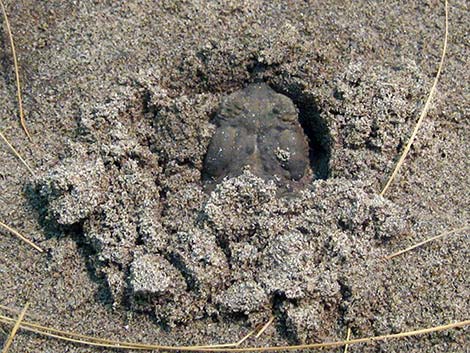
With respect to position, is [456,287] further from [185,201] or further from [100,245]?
[100,245]

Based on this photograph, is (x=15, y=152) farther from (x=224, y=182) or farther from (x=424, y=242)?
(x=424, y=242)

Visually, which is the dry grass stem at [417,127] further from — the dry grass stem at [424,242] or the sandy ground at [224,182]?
the dry grass stem at [424,242]

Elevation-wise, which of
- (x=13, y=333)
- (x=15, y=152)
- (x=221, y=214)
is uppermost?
(x=221, y=214)

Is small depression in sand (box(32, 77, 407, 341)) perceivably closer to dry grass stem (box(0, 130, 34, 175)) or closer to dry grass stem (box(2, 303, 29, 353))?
dry grass stem (box(0, 130, 34, 175))

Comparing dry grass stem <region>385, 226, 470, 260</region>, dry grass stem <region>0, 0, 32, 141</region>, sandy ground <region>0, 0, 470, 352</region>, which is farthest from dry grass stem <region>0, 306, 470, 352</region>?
dry grass stem <region>0, 0, 32, 141</region>

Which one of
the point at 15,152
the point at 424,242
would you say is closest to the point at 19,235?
the point at 15,152

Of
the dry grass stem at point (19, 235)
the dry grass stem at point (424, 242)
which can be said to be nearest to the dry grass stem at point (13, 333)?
the dry grass stem at point (19, 235)

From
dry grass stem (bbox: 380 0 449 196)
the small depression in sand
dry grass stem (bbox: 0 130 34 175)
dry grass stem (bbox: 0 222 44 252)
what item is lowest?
dry grass stem (bbox: 0 222 44 252)

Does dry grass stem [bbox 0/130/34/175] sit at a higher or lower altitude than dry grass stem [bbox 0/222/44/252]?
higher
